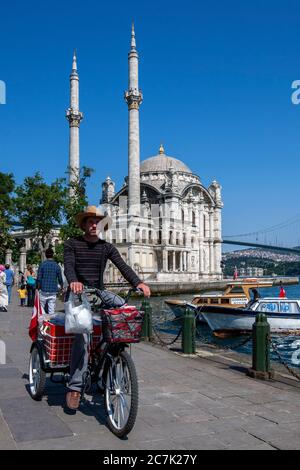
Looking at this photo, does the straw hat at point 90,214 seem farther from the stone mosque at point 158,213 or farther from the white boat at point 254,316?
the stone mosque at point 158,213

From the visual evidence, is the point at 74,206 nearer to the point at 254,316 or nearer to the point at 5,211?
the point at 254,316

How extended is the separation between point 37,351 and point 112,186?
269 feet

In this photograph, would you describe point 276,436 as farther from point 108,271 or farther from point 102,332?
point 108,271

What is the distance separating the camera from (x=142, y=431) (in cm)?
456

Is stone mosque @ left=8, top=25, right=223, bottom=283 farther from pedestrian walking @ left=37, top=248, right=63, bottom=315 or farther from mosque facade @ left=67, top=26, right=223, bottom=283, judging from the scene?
pedestrian walking @ left=37, top=248, right=63, bottom=315

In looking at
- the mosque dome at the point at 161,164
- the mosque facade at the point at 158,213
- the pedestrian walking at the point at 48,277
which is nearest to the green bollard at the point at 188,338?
the pedestrian walking at the point at 48,277

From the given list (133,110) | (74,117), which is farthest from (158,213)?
(74,117)

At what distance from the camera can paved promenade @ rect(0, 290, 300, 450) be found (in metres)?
4.27

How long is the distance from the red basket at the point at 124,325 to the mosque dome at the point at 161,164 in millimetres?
81511

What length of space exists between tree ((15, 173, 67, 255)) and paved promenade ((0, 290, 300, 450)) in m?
19.9

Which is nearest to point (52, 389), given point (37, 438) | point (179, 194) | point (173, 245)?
point (37, 438)

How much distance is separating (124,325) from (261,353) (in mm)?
3921

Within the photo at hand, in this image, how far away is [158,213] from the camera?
76875 mm

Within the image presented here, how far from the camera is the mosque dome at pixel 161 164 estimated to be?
3424 inches
